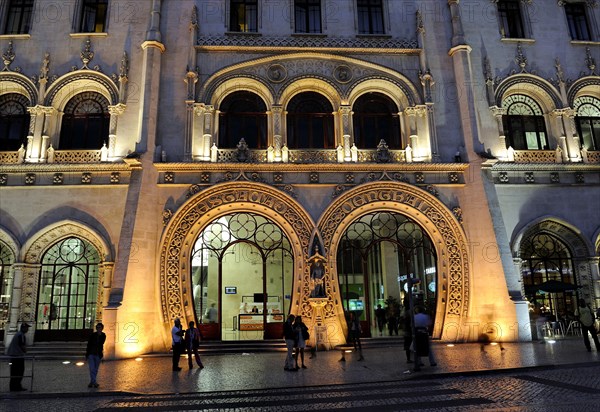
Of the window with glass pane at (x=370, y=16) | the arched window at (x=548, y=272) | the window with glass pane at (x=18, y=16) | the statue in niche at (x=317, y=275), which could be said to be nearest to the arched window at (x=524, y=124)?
the arched window at (x=548, y=272)

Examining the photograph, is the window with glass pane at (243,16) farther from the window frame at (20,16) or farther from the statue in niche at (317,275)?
the statue in niche at (317,275)

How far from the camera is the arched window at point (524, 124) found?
21.3 m

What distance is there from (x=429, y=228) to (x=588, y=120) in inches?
385

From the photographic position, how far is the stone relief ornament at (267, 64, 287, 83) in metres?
20.5

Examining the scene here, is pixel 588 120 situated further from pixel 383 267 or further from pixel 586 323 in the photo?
pixel 383 267

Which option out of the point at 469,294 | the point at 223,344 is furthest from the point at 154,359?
the point at 469,294

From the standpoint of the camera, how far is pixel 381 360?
47.1ft

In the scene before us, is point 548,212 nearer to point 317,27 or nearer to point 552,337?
point 552,337

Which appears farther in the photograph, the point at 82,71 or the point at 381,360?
the point at 82,71

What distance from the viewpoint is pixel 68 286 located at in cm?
1898

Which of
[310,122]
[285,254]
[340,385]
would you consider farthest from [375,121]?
[340,385]

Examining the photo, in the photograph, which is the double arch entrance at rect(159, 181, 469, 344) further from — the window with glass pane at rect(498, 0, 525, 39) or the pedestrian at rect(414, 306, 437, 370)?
the window with glass pane at rect(498, 0, 525, 39)

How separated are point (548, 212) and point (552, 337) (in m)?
5.22

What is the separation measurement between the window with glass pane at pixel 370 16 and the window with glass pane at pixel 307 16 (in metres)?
1.97
